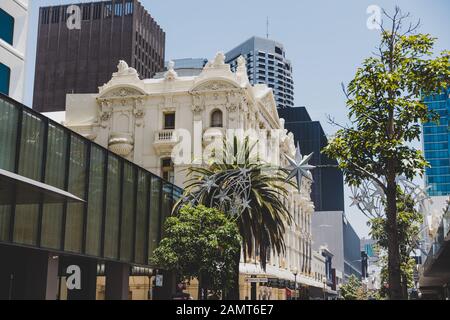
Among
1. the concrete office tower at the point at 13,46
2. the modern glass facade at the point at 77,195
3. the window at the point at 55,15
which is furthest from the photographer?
the window at the point at 55,15

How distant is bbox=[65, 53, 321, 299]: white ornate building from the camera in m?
58.3

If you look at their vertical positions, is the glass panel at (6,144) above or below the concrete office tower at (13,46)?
below

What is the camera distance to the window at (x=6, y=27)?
40250mm

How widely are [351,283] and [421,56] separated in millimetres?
124917


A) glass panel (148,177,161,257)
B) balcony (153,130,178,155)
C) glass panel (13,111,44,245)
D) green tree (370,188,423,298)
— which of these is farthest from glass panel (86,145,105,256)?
balcony (153,130,178,155)

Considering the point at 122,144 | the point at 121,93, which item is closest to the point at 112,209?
the point at 122,144

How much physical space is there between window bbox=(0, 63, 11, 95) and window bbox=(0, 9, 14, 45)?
202 cm

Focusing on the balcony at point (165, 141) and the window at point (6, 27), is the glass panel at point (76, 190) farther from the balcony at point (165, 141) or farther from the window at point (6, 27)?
the balcony at point (165, 141)

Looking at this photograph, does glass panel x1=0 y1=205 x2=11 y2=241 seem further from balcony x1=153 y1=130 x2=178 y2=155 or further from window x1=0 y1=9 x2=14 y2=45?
balcony x1=153 y1=130 x2=178 y2=155

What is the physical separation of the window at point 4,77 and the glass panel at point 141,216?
968cm

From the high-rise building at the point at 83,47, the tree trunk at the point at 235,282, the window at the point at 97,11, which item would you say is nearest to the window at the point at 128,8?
the high-rise building at the point at 83,47
